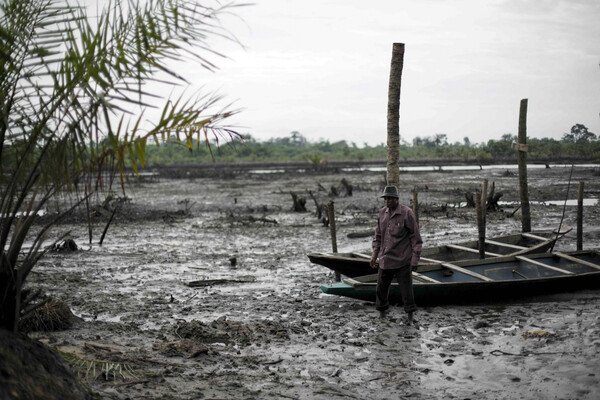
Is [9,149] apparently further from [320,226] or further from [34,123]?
[320,226]

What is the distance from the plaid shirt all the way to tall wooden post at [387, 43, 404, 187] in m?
2.37

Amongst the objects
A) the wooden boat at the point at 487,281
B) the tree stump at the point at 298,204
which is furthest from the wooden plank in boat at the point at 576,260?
the tree stump at the point at 298,204

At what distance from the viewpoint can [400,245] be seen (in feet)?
25.3

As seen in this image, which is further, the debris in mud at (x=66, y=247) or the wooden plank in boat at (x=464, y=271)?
the debris in mud at (x=66, y=247)

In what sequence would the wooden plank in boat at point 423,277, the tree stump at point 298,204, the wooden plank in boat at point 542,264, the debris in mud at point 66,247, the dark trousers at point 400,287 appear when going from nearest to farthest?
the dark trousers at point 400,287
the wooden plank in boat at point 423,277
the wooden plank in boat at point 542,264
the debris in mud at point 66,247
the tree stump at point 298,204

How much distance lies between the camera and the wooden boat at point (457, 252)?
929cm

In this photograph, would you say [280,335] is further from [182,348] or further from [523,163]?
[523,163]

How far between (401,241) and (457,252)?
3636 mm

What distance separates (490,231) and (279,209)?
9.10m

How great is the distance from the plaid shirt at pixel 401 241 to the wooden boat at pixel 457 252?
4.68 feet

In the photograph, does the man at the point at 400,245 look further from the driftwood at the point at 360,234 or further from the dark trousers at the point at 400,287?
the driftwood at the point at 360,234

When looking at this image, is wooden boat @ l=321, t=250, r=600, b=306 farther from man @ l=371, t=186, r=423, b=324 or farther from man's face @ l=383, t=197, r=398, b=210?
man's face @ l=383, t=197, r=398, b=210

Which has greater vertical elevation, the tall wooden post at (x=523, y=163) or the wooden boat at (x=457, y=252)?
the tall wooden post at (x=523, y=163)

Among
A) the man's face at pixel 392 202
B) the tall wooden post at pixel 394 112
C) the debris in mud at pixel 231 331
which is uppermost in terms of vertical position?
the tall wooden post at pixel 394 112
